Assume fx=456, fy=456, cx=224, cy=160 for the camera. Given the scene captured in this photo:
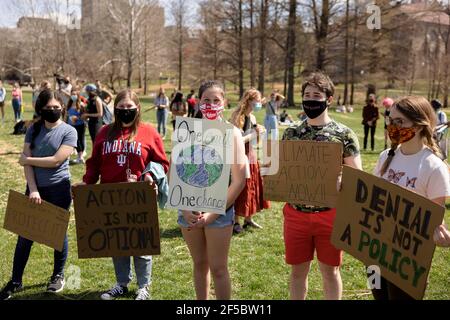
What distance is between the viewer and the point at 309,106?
3.37 meters

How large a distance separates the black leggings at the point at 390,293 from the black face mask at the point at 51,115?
305cm

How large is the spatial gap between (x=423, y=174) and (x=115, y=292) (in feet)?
9.76

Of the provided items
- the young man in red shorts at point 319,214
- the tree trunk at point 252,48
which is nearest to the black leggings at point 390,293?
the young man in red shorts at point 319,214

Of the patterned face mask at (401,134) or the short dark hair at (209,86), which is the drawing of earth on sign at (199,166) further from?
the patterned face mask at (401,134)

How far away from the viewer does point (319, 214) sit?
11.0 feet

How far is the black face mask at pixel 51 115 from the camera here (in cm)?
409

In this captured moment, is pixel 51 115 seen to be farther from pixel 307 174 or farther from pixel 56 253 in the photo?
pixel 307 174

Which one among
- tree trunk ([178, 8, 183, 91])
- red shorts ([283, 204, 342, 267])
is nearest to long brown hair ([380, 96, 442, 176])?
red shorts ([283, 204, 342, 267])

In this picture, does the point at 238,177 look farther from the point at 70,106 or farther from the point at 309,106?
the point at 70,106

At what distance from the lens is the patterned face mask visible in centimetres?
293

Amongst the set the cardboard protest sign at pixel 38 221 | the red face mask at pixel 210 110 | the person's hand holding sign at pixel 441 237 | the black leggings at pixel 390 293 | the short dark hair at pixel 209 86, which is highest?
the short dark hair at pixel 209 86

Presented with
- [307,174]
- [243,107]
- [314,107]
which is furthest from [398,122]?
[243,107]

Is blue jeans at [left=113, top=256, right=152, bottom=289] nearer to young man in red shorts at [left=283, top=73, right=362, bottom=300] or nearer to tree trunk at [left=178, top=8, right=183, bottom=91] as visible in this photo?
young man in red shorts at [left=283, top=73, right=362, bottom=300]

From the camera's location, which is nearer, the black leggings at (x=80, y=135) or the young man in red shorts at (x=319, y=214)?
the young man in red shorts at (x=319, y=214)
